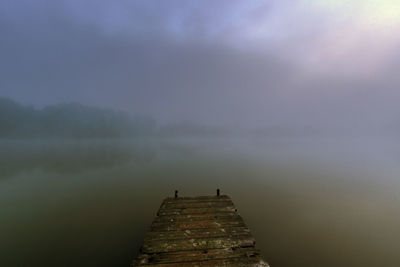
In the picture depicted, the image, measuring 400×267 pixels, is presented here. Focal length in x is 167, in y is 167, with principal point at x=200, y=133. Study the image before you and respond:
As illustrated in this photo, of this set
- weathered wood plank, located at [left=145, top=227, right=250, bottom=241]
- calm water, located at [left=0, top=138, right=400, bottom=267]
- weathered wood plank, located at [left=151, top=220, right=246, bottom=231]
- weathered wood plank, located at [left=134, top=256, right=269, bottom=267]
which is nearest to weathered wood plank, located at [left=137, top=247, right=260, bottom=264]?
weathered wood plank, located at [left=134, top=256, right=269, bottom=267]

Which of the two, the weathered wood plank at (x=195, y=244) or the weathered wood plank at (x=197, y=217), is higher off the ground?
the weathered wood plank at (x=197, y=217)

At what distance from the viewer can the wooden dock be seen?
4.48 metres

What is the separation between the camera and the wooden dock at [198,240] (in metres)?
4.48

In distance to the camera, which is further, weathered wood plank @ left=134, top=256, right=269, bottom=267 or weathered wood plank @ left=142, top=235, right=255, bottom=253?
weathered wood plank @ left=142, top=235, right=255, bottom=253

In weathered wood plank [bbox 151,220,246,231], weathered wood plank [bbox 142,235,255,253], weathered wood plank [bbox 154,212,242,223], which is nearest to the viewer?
weathered wood plank [bbox 142,235,255,253]

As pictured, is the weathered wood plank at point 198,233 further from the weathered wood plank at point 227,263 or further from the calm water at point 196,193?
the calm water at point 196,193

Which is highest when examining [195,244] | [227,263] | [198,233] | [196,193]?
[196,193]

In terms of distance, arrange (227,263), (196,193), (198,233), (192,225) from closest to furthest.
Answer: (227,263) → (198,233) → (192,225) → (196,193)

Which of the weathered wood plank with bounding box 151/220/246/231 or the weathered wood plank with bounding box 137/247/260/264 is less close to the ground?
the weathered wood plank with bounding box 151/220/246/231

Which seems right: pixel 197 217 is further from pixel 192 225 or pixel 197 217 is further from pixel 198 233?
pixel 198 233

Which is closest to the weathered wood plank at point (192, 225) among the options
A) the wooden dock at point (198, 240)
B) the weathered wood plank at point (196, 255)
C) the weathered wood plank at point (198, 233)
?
the wooden dock at point (198, 240)

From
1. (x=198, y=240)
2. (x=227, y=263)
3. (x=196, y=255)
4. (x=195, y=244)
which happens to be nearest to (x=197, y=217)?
(x=198, y=240)

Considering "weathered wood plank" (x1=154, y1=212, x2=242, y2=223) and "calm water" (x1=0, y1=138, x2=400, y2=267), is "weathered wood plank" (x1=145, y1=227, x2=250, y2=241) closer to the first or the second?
"weathered wood plank" (x1=154, y1=212, x2=242, y2=223)

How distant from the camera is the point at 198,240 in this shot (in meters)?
5.38
